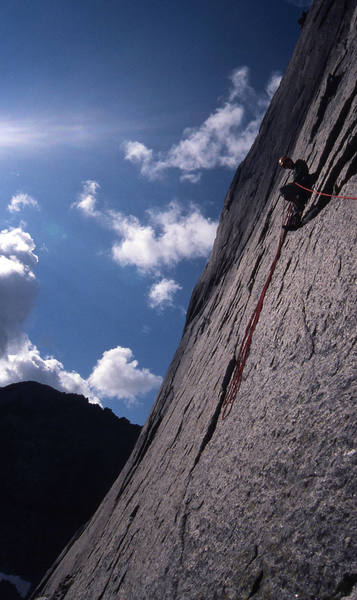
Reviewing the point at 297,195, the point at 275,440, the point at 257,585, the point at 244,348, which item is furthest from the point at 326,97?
the point at 257,585

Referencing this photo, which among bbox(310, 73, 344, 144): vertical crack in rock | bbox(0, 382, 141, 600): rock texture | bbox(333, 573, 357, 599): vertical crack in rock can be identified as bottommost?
bbox(0, 382, 141, 600): rock texture

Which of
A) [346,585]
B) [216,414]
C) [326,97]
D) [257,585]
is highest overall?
[326,97]

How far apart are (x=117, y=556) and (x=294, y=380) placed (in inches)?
183

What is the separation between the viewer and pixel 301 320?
387 centimetres

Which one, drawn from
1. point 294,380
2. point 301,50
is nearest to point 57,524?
point 294,380

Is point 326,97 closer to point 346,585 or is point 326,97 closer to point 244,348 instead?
point 244,348

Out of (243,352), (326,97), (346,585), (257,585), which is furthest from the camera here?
(326,97)

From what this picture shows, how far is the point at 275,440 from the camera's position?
3199 mm

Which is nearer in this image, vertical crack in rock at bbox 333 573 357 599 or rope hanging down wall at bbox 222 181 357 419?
vertical crack in rock at bbox 333 573 357 599

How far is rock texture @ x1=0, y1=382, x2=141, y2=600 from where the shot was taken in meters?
24.1

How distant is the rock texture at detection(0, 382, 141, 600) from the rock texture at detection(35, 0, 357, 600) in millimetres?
20457

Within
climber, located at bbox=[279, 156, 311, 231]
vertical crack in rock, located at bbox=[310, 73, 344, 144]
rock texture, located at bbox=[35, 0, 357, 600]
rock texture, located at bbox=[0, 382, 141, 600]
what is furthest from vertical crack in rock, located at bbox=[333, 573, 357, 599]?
rock texture, located at bbox=[0, 382, 141, 600]

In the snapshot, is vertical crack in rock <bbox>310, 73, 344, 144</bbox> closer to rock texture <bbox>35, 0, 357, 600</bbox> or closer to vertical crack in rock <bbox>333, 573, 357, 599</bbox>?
rock texture <bbox>35, 0, 357, 600</bbox>

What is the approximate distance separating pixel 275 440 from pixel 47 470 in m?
29.0
